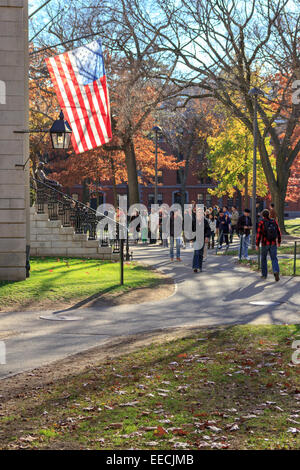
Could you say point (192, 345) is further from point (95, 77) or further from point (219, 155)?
point (219, 155)

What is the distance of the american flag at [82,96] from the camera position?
18.4m

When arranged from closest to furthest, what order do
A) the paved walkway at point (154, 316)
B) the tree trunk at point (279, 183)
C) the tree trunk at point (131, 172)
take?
1. the paved walkway at point (154, 316)
2. the tree trunk at point (279, 183)
3. the tree trunk at point (131, 172)

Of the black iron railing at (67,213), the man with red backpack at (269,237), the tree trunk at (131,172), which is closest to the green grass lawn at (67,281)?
the black iron railing at (67,213)

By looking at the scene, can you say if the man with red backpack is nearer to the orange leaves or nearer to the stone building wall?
the stone building wall

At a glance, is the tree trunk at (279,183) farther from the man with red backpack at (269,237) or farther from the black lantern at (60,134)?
the black lantern at (60,134)

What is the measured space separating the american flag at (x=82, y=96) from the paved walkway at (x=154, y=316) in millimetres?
4968

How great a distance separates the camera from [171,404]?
7152 mm

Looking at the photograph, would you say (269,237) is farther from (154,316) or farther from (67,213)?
(67,213)

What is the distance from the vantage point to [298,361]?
909 cm

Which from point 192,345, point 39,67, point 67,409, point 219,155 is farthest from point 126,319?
point 219,155

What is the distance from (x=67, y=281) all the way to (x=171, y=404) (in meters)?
9.85

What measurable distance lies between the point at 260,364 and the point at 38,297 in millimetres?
7138

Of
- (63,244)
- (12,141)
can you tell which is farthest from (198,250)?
(12,141)

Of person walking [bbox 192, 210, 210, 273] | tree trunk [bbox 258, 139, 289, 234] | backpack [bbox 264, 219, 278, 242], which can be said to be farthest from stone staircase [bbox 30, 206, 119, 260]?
tree trunk [bbox 258, 139, 289, 234]
